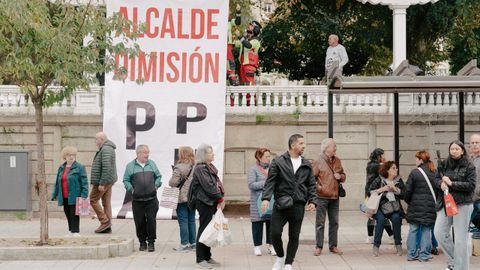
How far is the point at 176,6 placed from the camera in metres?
20.6

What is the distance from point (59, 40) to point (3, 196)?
655 cm

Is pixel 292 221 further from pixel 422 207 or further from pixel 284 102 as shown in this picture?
pixel 284 102

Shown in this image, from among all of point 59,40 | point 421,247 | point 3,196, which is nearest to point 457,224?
point 421,247

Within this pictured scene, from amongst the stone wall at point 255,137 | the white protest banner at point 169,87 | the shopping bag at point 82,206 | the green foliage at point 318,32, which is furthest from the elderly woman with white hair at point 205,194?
the green foliage at point 318,32

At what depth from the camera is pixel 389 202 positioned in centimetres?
1459

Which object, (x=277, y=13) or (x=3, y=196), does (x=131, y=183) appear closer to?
(x=3, y=196)

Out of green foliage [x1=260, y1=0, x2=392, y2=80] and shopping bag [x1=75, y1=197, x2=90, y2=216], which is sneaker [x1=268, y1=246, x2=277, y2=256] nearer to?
shopping bag [x1=75, y1=197, x2=90, y2=216]

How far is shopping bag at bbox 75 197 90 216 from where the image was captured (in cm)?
1609

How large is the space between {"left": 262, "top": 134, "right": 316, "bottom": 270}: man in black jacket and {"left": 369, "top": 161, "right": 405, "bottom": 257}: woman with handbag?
2176 mm

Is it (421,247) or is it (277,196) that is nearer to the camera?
(277,196)

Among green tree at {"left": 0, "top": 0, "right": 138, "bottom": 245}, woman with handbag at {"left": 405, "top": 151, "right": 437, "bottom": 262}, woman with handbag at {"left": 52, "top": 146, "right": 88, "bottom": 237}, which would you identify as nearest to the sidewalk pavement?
woman with handbag at {"left": 405, "top": 151, "right": 437, "bottom": 262}

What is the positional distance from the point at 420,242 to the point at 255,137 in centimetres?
776

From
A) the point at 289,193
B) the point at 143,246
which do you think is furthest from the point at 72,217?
the point at 289,193

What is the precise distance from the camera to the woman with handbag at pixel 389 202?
14570 millimetres
